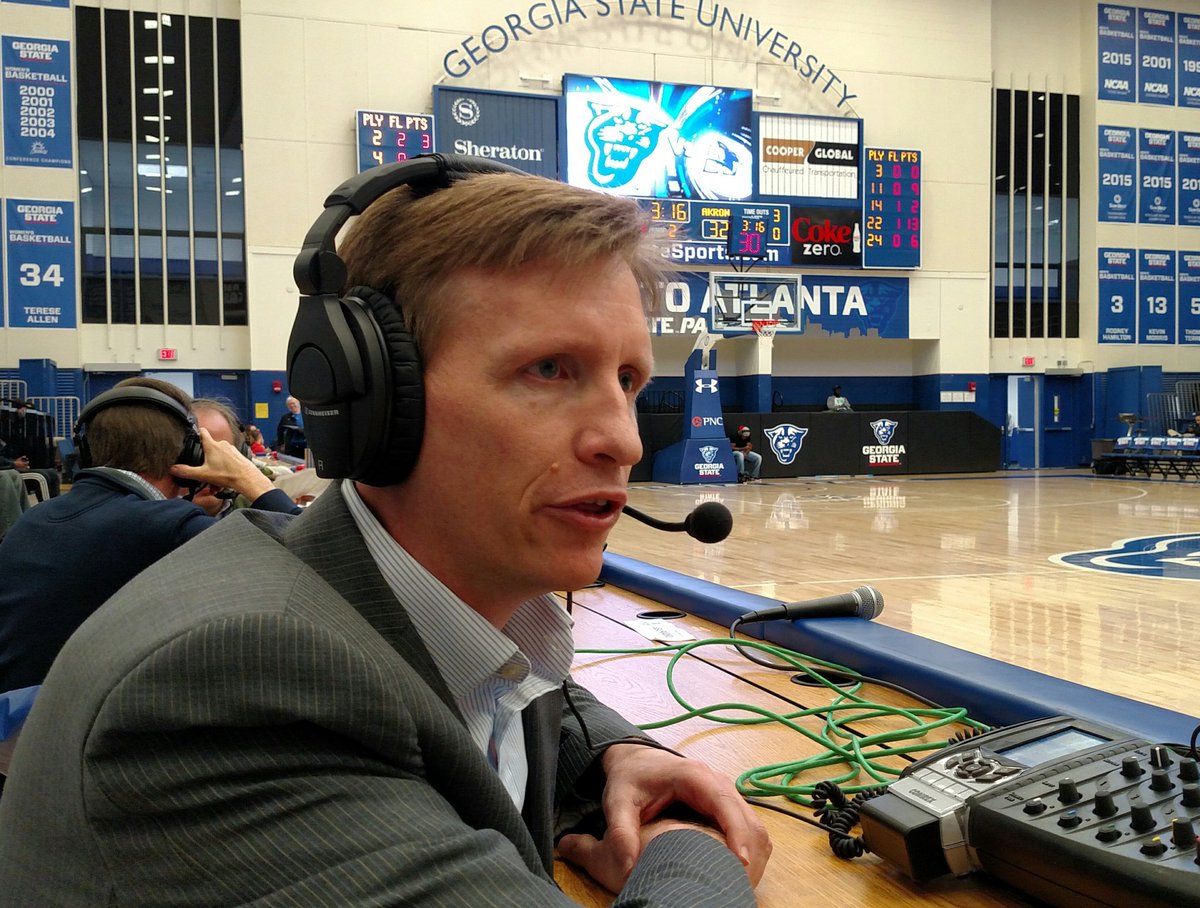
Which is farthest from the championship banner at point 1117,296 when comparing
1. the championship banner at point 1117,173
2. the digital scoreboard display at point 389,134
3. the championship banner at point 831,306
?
the digital scoreboard display at point 389,134

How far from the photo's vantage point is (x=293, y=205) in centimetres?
1223

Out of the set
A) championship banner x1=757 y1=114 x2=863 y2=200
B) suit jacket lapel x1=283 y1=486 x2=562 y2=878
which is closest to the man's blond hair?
suit jacket lapel x1=283 y1=486 x2=562 y2=878

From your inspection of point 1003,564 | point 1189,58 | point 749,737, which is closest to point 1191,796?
point 749,737

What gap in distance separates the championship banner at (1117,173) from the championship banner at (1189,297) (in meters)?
1.11

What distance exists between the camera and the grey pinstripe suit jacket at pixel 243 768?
448 millimetres

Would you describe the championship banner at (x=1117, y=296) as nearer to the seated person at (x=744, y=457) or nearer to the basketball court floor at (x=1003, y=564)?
the basketball court floor at (x=1003, y=564)

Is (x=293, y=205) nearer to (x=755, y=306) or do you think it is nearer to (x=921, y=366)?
(x=755, y=306)

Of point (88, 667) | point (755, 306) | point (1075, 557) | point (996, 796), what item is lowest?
point (1075, 557)

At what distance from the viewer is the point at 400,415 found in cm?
66

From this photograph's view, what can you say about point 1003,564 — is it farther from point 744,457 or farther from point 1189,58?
point 1189,58

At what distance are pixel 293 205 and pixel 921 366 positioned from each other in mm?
9018

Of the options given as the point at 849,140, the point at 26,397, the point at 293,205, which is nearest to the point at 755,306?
the point at 849,140

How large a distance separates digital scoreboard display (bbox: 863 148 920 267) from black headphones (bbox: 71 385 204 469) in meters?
12.4

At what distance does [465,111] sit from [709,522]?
38.8 ft
